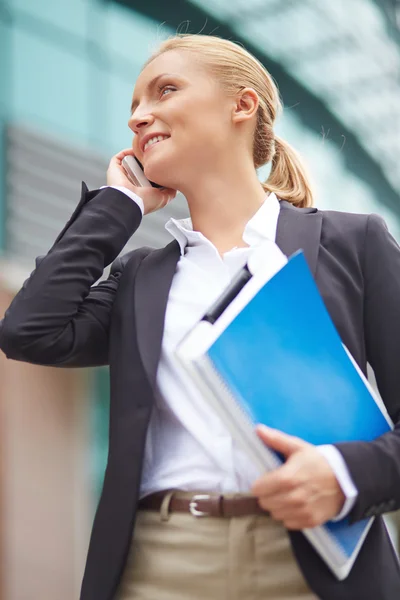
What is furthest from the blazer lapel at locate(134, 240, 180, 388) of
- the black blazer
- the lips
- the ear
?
the ear

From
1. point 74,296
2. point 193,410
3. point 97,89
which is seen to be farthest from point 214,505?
point 97,89

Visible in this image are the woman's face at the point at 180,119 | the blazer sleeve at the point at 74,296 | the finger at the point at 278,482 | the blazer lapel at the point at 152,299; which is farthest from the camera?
the woman's face at the point at 180,119

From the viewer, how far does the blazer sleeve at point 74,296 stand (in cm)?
176

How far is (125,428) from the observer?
163 centimetres

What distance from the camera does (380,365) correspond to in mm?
1623

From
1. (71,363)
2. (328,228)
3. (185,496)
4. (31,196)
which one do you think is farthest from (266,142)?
(31,196)

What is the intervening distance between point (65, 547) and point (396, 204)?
7912mm

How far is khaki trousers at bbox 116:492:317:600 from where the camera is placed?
4.95 feet

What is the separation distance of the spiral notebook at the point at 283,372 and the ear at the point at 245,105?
0.62m

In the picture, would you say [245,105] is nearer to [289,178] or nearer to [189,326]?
[289,178]

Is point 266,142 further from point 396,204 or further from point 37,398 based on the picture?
point 396,204

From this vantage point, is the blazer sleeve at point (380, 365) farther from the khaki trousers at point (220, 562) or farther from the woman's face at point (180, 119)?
the woman's face at point (180, 119)

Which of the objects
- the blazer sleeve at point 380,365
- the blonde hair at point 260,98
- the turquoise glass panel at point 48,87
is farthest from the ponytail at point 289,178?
the turquoise glass panel at point 48,87

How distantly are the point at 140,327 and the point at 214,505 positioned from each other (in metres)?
0.39
